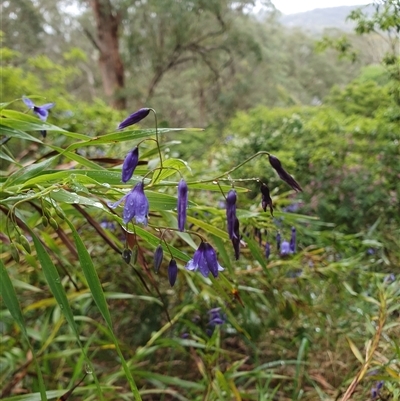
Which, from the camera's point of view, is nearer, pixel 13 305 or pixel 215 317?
pixel 13 305

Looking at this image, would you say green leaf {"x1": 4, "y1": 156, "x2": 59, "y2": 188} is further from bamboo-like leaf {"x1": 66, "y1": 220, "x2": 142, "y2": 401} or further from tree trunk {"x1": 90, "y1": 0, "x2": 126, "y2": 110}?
tree trunk {"x1": 90, "y1": 0, "x2": 126, "y2": 110}

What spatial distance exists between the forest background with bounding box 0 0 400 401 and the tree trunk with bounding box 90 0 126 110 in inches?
114

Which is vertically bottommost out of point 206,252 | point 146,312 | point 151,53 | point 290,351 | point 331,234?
point 290,351

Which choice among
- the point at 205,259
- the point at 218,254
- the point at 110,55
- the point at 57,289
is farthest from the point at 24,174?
the point at 110,55

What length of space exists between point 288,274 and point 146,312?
45 centimetres

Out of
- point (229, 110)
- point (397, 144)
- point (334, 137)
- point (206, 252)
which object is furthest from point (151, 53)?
point (206, 252)

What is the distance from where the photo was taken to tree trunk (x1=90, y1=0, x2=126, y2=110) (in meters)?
7.06

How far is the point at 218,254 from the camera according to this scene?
3.21 ft

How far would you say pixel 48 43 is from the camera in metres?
12.1

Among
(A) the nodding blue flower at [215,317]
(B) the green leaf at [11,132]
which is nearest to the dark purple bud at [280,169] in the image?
(B) the green leaf at [11,132]

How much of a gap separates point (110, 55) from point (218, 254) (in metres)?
6.82

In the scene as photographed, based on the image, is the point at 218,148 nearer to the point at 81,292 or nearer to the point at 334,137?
the point at 334,137

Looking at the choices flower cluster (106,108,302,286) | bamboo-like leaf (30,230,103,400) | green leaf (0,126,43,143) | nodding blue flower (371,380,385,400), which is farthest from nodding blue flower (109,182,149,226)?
nodding blue flower (371,380,385,400)

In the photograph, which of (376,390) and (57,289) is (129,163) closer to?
(57,289)
